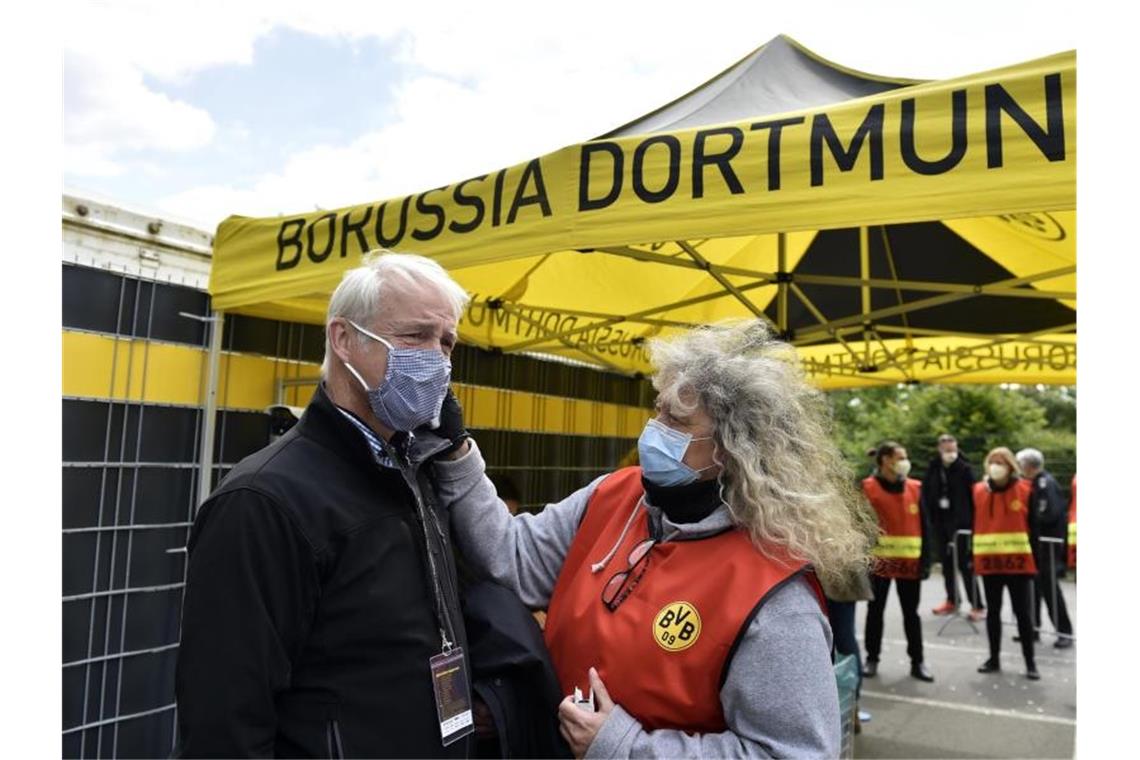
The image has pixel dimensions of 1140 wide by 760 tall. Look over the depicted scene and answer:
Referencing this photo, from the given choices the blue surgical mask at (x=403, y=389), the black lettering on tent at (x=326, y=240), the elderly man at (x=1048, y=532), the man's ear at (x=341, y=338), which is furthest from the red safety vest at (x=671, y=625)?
the elderly man at (x=1048, y=532)

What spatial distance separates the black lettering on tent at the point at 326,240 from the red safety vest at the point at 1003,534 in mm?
6056

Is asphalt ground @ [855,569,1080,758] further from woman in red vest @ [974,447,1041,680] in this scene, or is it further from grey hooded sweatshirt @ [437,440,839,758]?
grey hooded sweatshirt @ [437,440,839,758]

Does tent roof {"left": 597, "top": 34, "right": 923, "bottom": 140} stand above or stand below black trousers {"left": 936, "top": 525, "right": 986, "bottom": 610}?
above

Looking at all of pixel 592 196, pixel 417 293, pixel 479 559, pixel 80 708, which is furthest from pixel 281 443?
pixel 80 708

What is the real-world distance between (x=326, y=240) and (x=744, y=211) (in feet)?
5.93

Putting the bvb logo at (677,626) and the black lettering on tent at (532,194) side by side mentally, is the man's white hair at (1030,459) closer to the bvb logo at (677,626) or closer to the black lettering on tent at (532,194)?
the black lettering on tent at (532,194)

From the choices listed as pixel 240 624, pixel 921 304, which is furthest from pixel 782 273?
pixel 240 624

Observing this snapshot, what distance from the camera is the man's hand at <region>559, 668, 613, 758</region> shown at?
1.62 meters

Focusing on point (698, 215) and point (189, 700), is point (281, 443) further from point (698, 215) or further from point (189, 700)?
point (698, 215)

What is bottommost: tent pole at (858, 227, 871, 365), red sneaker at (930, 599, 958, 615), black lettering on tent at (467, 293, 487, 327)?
red sneaker at (930, 599, 958, 615)

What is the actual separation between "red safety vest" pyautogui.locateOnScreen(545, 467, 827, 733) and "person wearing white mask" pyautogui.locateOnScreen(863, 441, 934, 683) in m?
5.50

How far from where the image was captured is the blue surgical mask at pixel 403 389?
171 cm

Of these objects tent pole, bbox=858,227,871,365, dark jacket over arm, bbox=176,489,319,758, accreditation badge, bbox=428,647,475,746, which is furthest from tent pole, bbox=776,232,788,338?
dark jacket over arm, bbox=176,489,319,758

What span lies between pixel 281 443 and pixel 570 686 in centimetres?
82
